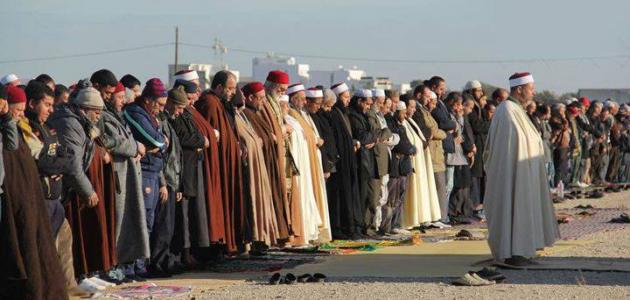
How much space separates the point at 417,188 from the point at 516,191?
5600mm

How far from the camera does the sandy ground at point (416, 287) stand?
11.7 metres

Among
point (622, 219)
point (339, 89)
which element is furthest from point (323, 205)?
point (622, 219)

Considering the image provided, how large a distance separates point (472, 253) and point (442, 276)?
7.53ft

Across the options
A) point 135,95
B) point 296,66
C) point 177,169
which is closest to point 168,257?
point 177,169

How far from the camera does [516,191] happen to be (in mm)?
13883

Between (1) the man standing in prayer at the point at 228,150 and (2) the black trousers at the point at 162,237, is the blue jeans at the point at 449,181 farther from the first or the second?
(2) the black trousers at the point at 162,237

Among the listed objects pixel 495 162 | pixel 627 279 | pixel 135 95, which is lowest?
pixel 627 279

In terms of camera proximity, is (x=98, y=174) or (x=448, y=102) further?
(x=448, y=102)

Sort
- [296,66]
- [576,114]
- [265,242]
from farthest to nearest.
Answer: [296,66] → [576,114] → [265,242]

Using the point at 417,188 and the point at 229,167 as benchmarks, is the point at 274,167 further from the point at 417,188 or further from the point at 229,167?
the point at 417,188

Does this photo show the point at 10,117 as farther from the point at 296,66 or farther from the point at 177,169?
the point at 296,66

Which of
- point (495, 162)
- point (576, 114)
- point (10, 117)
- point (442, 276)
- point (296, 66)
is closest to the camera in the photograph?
point (10, 117)

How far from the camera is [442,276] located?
13.1m

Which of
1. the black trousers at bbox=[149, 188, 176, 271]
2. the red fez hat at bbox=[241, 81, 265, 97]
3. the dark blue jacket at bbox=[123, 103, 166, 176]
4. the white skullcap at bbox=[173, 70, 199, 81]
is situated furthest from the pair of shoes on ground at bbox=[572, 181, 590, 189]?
the dark blue jacket at bbox=[123, 103, 166, 176]
